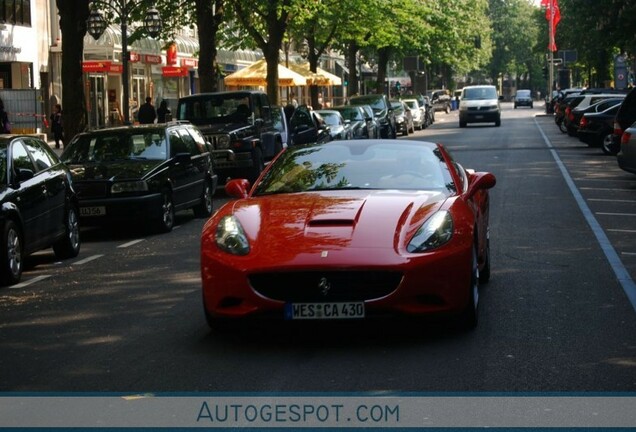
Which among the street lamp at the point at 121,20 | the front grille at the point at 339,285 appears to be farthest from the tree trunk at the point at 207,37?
the front grille at the point at 339,285

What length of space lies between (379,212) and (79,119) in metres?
17.8

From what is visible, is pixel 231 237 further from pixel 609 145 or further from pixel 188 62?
pixel 188 62

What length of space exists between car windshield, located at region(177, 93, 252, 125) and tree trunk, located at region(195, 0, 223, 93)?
9.61m

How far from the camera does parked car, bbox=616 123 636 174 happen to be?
23531 mm

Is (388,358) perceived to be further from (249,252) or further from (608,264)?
(608,264)

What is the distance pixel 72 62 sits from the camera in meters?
25.7

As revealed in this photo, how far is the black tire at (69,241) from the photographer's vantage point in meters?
15.2

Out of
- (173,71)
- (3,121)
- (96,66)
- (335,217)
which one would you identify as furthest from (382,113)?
(335,217)

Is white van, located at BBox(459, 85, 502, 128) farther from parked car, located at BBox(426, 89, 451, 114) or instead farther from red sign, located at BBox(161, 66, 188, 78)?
parked car, located at BBox(426, 89, 451, 114)

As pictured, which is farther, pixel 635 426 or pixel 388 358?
pixel 388 358

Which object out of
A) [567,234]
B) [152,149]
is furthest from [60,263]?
[567,234]

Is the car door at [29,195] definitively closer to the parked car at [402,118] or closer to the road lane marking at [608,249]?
the road lane marking at [608,249]

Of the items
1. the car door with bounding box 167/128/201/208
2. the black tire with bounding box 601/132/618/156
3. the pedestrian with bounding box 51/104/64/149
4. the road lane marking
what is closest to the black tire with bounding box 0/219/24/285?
the car door with bounding box 167/128/201/208

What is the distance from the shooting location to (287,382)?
7523 mm
